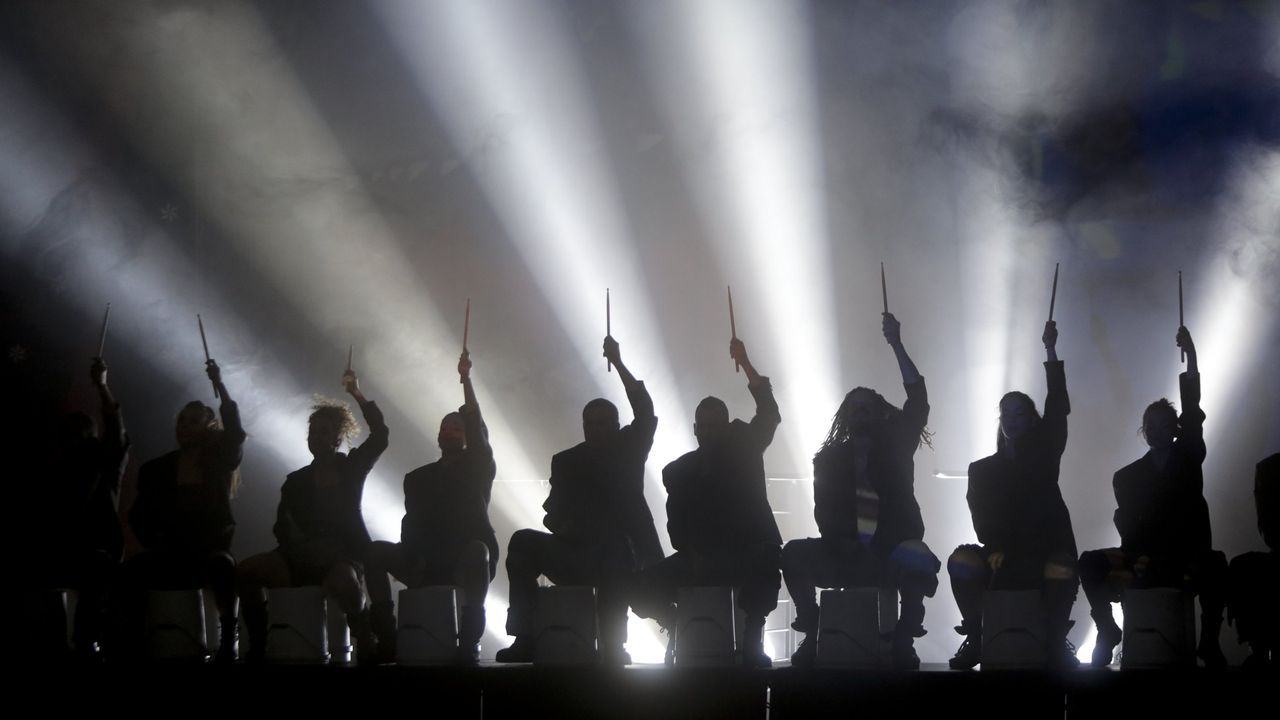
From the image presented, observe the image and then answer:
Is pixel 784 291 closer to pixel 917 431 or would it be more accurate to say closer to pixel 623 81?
pixel 623 81

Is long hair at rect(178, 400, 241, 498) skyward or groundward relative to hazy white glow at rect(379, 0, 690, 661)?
groundward

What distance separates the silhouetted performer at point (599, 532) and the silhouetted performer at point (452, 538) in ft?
0.48

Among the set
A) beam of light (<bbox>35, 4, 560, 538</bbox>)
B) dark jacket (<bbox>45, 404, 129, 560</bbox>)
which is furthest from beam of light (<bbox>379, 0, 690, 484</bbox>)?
dark jacket (<bbox>45, 404, 129, 560</bbox>)

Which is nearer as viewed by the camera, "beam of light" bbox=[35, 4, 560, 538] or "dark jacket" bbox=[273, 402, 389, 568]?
"dark jacket" bbox=[273, 402, 389, 568]

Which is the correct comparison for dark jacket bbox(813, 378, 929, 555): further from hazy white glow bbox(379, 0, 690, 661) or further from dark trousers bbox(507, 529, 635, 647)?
hazy white glow bbox(379, 0, 690, 661)

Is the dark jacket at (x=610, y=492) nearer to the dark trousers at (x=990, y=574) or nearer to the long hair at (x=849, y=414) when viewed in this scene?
the long hair at (x=849, y=414)

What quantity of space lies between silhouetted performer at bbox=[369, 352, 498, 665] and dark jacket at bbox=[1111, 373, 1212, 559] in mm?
2520

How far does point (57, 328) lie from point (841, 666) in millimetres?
4952

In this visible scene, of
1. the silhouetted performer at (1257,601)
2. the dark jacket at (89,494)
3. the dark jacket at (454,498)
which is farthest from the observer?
the dark jacket at (89,494)

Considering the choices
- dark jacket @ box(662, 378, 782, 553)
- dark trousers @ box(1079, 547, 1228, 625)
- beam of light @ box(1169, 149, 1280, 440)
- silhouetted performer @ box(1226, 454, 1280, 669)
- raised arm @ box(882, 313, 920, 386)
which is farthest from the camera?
beam of light @ box(1169, 149, 1280, 440)

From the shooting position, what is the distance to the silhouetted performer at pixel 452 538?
486 centimetres

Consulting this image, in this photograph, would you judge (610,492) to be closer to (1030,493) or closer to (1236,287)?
(1030,493)

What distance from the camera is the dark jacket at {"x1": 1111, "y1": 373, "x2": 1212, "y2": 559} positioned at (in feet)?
15.0

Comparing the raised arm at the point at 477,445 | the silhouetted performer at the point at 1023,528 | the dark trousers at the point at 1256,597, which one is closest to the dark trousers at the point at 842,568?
the silhouetted performer at the point at 1023,528
